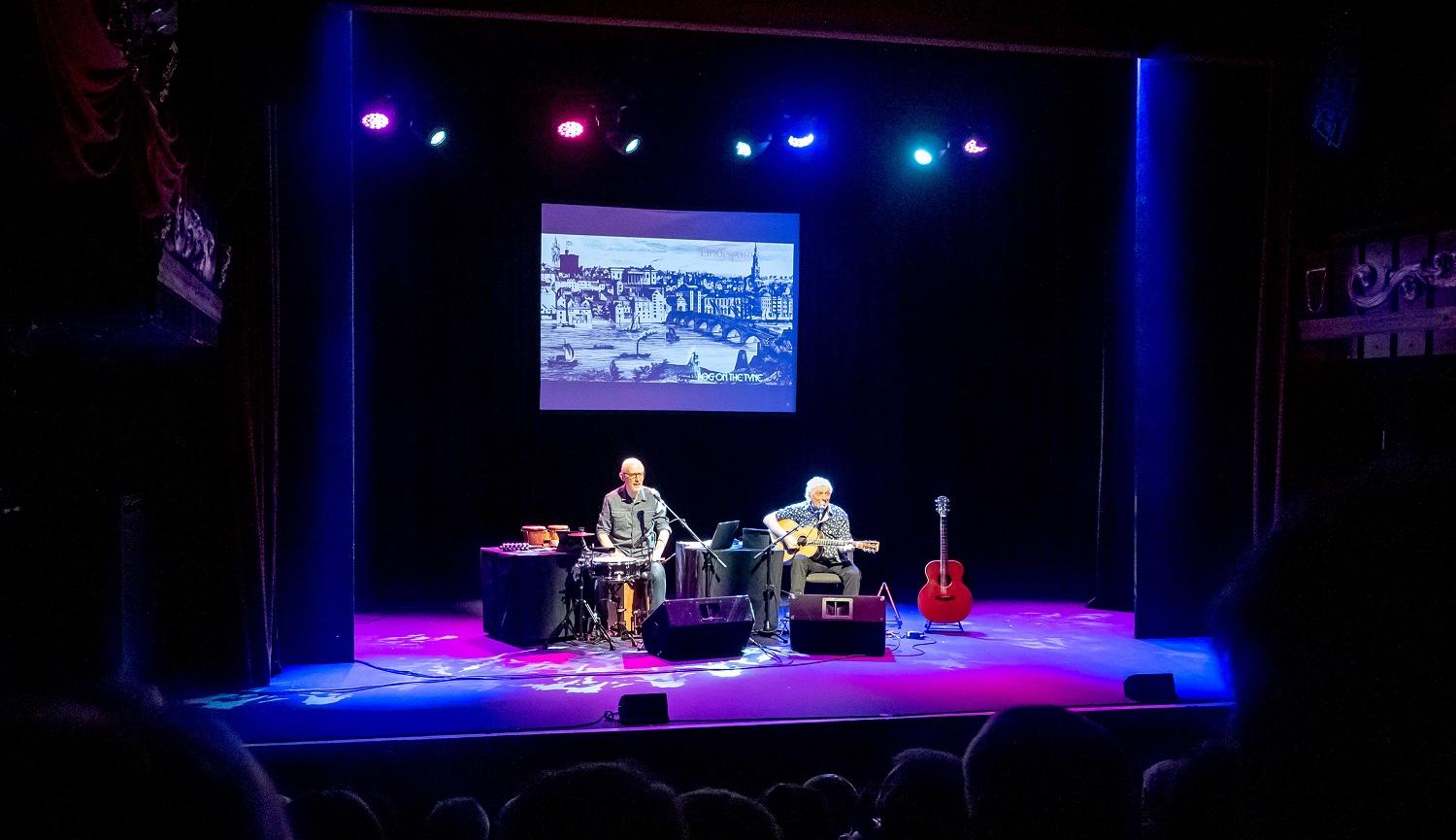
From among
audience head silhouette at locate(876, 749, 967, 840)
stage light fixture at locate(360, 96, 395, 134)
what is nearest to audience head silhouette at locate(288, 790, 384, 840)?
audience head silhouette at locate(876, 749, 967, 840)

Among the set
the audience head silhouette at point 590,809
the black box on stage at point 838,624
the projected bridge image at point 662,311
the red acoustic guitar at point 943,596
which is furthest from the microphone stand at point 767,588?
the audience head silhouette at point 590,809

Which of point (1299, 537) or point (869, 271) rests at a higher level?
point (869, 271)

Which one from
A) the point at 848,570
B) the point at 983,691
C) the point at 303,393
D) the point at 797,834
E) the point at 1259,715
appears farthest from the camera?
the point at 848,570

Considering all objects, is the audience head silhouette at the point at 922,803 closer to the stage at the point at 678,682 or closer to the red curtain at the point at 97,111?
the stage at the point at 678,682

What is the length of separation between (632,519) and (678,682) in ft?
7.11

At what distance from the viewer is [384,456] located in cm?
846

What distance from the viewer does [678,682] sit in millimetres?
5805

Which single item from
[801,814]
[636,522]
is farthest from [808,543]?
[801,814]

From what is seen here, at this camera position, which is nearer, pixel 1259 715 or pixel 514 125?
pixel 1259 715

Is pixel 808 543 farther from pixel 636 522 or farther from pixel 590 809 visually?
pixel 590 809

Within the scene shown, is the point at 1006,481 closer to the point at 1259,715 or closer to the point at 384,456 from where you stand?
the point at 384,456

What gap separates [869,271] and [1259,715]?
28.8 feet

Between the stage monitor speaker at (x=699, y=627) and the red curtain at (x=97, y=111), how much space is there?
12.5 feet

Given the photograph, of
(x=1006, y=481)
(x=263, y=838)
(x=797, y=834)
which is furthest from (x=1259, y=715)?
(x=1006, y=481)
